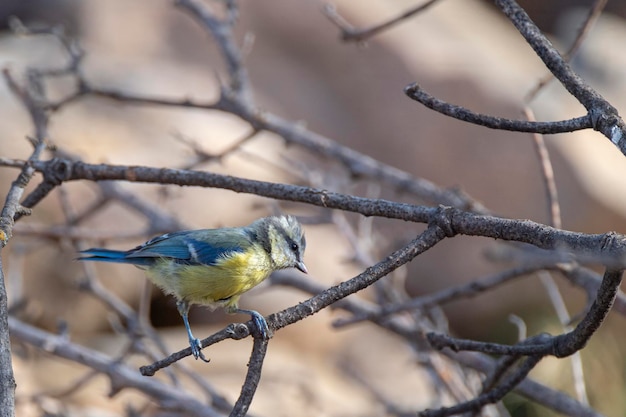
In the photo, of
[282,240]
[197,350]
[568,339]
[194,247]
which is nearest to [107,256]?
[194,247]

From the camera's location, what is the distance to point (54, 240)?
444 centimetres

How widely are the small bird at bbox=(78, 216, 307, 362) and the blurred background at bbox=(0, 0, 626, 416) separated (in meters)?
1.99

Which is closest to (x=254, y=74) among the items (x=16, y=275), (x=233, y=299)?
(x=16, y=275)

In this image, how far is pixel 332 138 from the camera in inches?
324

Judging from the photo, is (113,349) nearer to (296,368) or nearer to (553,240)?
(296,368)

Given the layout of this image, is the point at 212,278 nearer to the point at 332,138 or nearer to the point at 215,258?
the point at 215,258

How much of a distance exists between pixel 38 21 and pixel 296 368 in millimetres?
4409

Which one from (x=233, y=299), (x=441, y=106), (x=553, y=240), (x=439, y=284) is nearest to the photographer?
(x=553, y=240)

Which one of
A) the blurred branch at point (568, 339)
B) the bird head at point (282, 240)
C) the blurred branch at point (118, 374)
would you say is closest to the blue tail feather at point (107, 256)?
the bird head at point (282, 240)

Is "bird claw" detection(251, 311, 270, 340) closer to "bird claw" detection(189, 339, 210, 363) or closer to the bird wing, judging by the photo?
"bird claw" detection(189, 339, 210, 363)

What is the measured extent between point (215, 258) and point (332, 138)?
17.5 ft

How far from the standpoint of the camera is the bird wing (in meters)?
3.03

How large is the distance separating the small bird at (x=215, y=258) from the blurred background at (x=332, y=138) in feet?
6.52

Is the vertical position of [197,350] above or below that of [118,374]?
below
